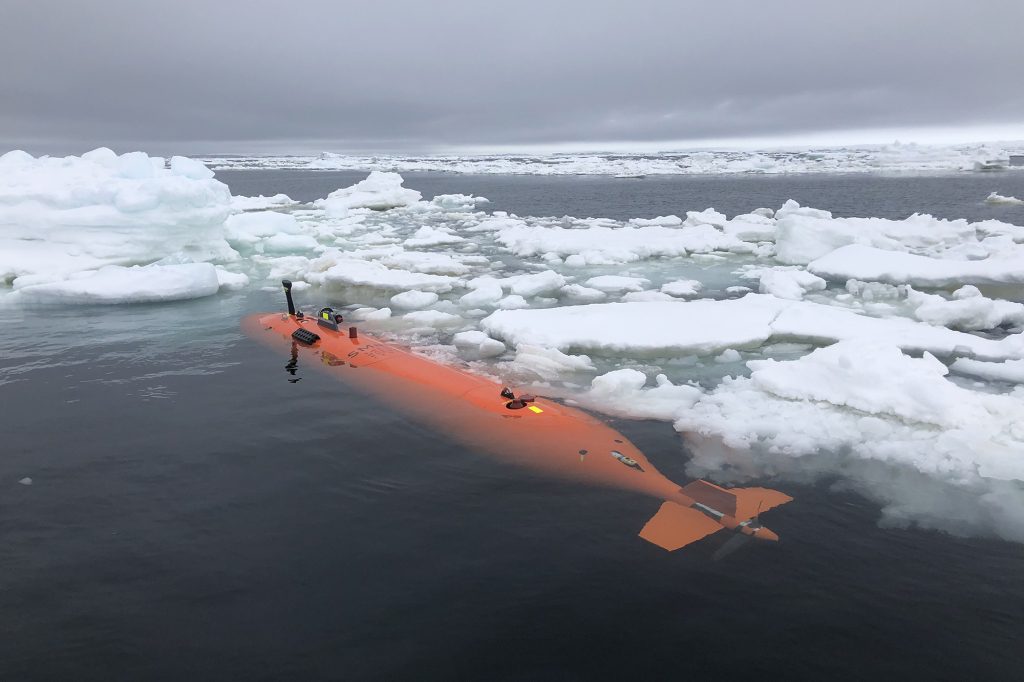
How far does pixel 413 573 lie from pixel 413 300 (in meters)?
10.5

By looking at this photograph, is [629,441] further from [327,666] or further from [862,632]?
[327,666]

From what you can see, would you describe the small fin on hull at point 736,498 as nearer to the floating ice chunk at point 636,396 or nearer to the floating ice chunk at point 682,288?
the floating ice chunk at point 636,396

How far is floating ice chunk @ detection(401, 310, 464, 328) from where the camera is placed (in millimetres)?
13828

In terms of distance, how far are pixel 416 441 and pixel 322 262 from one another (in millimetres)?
12755

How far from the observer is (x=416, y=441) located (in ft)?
27.7

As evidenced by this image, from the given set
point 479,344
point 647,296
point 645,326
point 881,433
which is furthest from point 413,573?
point 647,296

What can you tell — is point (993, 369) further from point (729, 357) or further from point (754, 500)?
point (754, 500)

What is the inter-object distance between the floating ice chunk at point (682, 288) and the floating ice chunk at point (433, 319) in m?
6.12

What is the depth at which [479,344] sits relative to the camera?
12.0 metres

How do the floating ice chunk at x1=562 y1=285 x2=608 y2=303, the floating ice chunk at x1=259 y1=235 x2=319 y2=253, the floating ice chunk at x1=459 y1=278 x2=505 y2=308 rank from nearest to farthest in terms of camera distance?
1. the floating ice chunk at x1=459 y1=278 x2=505 y2=308
2. the floating ice chunk at x1=562 y1=285 x2=608 y2=303
3. the floating ice chunk at x1=259 y1=235 x2=319 y2=253

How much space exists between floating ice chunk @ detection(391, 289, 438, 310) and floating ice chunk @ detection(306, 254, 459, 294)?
1.00 m

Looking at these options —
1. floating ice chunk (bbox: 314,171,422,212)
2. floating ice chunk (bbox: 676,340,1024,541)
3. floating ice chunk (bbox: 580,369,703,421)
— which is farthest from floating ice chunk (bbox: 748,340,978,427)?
Answer: floating ice chunk (bbox: 314,171,422,212)

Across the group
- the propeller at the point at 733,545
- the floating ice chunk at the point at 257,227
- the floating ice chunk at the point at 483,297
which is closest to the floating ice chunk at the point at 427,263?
the floating ice chunk at the point at 483,297

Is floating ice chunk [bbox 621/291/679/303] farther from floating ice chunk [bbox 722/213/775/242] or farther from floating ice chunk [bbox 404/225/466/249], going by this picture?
floating ice chunk [bbox 404/225/466/249]
